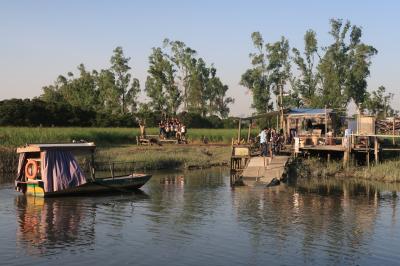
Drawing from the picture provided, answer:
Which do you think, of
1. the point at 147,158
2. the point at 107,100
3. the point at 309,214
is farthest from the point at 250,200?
the point at 107,100

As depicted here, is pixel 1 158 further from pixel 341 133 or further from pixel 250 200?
pixel 341 133

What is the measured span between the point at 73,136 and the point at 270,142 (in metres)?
17.7

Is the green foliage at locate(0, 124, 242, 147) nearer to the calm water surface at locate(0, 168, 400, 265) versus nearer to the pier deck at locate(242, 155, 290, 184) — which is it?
the calm water surface at locate(0, 168, 400, 265)

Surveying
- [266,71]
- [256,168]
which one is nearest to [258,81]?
[266,71]

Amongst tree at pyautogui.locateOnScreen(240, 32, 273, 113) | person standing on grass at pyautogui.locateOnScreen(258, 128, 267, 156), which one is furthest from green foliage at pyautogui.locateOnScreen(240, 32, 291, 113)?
person standing on grass at pyautogui.locateOnScreen(258, 128, 267, 156)

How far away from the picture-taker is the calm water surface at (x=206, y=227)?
1487 cm

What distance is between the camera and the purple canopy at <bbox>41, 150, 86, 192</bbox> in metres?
23.4

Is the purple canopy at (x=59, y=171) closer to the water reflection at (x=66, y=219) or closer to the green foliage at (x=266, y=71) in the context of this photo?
the water reflection at (x=66, y=219)

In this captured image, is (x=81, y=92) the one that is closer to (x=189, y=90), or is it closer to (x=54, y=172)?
(x=189, y=90)

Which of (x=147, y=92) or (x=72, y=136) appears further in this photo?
(x=147, y=92)

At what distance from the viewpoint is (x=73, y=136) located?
141 feet

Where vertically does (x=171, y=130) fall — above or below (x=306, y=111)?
below

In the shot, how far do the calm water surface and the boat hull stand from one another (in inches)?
15.0

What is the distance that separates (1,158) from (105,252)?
1926 cm
